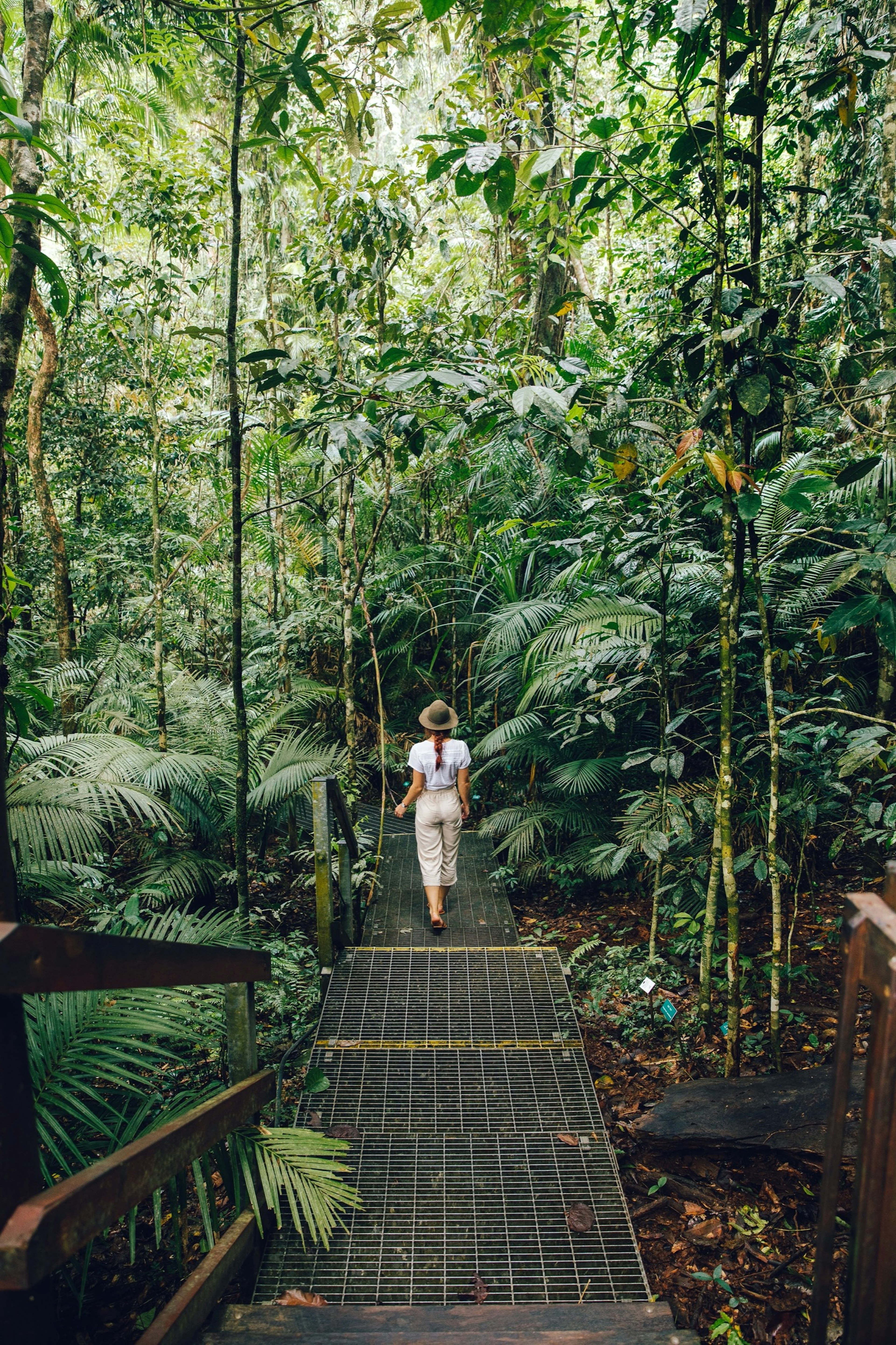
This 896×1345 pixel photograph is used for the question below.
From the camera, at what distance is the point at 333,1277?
2.11 m

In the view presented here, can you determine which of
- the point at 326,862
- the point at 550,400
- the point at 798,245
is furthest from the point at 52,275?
the point at 798,245

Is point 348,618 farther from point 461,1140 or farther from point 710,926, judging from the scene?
point 461,1140

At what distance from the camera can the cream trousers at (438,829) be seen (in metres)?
4.45

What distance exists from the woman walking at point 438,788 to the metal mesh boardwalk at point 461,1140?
1.95ft

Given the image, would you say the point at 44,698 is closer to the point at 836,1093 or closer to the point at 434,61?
the point at 836,1093

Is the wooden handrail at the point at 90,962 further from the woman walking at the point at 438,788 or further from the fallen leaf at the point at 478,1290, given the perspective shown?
the woman walking at the point at 438,788

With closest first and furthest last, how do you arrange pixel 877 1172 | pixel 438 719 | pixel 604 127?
pixel 877 1172 < pixel 604 127 < pixel 438 719

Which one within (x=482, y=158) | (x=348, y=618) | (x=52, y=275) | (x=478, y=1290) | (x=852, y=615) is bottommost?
(x=478, y=1290)

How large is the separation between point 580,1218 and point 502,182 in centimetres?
312

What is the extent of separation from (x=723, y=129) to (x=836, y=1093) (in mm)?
2860

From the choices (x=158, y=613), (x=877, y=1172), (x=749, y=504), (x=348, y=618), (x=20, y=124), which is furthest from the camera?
(x=158, y=613)

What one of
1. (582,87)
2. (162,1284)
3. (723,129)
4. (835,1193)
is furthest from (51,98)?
(835,1193)

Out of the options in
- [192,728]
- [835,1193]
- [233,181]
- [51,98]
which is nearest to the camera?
[835,1193]

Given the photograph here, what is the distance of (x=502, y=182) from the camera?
2.23 metres
